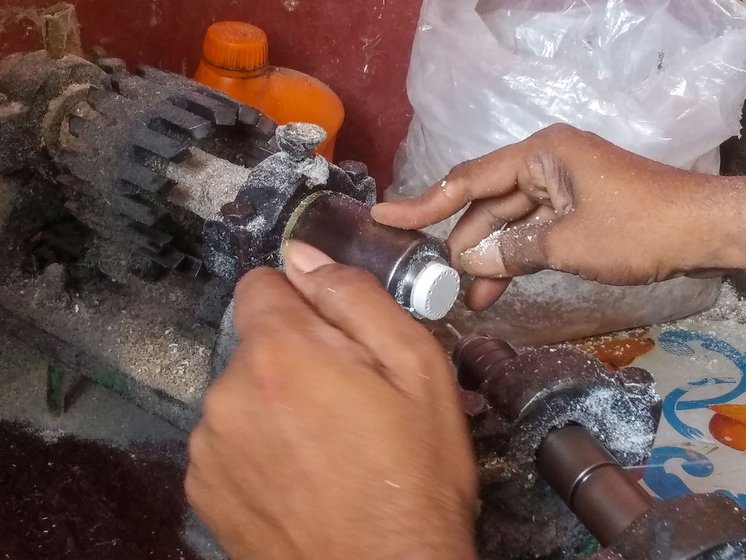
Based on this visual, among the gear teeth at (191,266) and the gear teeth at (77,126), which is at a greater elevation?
the gear teeth at (77,126)

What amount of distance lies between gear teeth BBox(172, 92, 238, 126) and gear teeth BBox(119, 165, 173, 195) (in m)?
0.08

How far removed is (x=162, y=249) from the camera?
0.67 meters

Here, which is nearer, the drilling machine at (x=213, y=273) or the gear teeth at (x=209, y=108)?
the drilling machine at (x=213, y=273)

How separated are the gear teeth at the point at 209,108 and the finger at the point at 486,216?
0.27 metres

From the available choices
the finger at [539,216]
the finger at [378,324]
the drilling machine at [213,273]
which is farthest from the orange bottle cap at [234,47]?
the finger at [378,324]

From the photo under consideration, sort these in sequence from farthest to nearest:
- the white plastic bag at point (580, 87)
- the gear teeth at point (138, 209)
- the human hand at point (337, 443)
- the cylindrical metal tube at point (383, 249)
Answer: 1. the white plastic bag at point (580, 87)
2. the gear teeth at point (138, 209)
3. the cylindrical metal tube at point (383, 249)
4. the human hand at point (337, 443)

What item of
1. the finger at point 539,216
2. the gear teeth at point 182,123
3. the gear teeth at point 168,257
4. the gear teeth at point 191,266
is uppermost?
the gear teeth at point 182,123

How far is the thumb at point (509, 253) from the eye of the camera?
2.33 feet

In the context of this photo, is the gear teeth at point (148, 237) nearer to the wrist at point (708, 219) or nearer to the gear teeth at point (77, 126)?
the gear teeth at point (77, 126)

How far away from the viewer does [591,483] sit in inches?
21.4

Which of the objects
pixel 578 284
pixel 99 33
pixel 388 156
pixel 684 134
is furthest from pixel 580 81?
pixel 99 33

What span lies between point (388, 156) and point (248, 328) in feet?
3.11

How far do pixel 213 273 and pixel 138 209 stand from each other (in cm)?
9

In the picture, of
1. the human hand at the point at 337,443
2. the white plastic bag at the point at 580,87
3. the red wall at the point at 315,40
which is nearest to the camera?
the human hand at the point at 337,443
